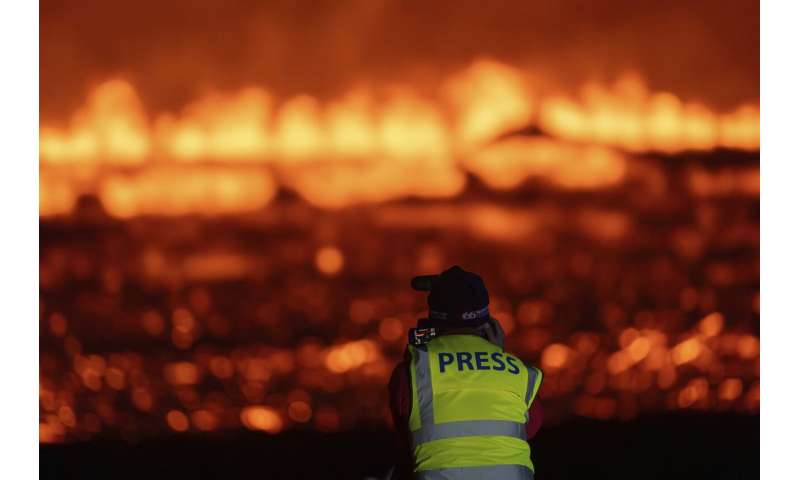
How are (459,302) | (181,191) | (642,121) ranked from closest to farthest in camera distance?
(459,302) < (181,191) < (642,121)


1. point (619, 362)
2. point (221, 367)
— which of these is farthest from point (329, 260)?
point (619, 362)

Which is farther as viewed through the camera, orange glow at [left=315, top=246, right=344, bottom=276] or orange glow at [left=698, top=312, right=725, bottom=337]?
orange glow at [left=698, top=312, right=725, bottom=337]

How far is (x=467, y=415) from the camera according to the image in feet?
7.44

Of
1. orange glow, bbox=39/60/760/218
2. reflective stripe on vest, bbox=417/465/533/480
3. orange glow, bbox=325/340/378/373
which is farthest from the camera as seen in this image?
orange glow, bbox=325/340/378/373

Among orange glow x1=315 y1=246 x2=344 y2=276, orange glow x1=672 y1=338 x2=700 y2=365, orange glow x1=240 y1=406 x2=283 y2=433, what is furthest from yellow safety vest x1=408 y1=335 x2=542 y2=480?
orange glow x1=672 y1=338 x2=700 y2=365

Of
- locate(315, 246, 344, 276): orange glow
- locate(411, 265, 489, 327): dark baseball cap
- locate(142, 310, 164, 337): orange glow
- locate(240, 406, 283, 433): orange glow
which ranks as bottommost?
locate(240, 406, 283, 433): orange glow

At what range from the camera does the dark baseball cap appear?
2.42m

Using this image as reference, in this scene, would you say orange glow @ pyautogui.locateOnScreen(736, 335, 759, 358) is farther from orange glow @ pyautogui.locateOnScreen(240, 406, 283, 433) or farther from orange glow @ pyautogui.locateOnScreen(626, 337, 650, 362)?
orange glow @ pyautogui.locateOnScreen(240, 406, 283, 433)

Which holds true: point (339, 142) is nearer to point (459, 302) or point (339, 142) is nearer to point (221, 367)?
point (221, 367)

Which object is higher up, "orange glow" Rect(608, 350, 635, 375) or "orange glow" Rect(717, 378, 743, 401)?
"orange glow" Rect(608, 350, 635, 375)

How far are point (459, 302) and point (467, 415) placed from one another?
27 centimetres

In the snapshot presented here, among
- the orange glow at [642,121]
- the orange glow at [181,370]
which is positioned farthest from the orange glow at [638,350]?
the orange glow at [181,370]

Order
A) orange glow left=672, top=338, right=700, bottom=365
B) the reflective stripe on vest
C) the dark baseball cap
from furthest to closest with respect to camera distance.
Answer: orange glow left=672, top=338, right=700, bottom=365
the dark baseball cap
the reflective stripe on vest
